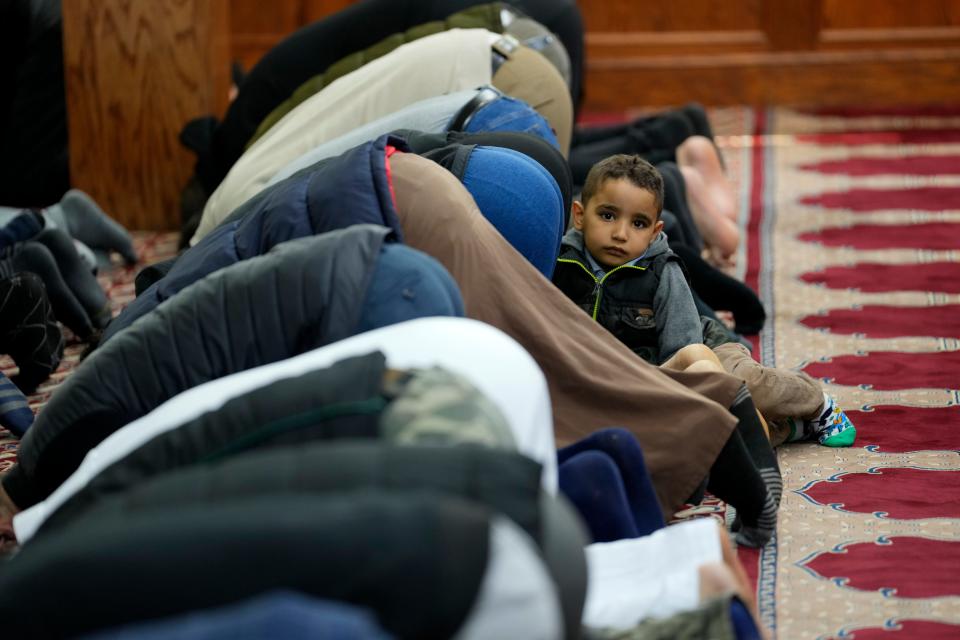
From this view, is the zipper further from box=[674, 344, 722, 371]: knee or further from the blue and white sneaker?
the blue and white sneaker

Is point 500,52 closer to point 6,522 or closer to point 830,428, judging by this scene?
point 830,428

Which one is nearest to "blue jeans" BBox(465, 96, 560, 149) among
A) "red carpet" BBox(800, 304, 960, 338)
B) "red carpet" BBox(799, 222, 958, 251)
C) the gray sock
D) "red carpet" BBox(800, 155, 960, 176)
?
"red carpet" BBox(800, 304, 960, 338)

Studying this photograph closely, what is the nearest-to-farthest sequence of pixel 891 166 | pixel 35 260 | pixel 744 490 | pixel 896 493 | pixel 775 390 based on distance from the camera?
pixel 744 490 → pixel 896 493 → pixel 775 390 → pixel 35 260 → pixel 891 166

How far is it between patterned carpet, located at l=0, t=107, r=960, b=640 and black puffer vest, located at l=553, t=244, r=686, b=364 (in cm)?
34

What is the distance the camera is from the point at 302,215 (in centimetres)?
217

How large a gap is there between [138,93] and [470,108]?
1865mm

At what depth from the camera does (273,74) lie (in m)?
4.02

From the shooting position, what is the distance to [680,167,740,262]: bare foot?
3.88 metres

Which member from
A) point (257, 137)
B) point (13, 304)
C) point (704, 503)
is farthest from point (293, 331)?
point (257, 137)

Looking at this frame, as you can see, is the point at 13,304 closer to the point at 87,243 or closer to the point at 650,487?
the point at 87,243

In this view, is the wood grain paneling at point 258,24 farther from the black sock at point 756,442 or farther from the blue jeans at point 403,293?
the blue jeans at point 403,293

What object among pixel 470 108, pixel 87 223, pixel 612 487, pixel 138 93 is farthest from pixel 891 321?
pixel 138 93

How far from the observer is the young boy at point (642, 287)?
8.58 ft

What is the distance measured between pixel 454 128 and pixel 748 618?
1.50 meters
